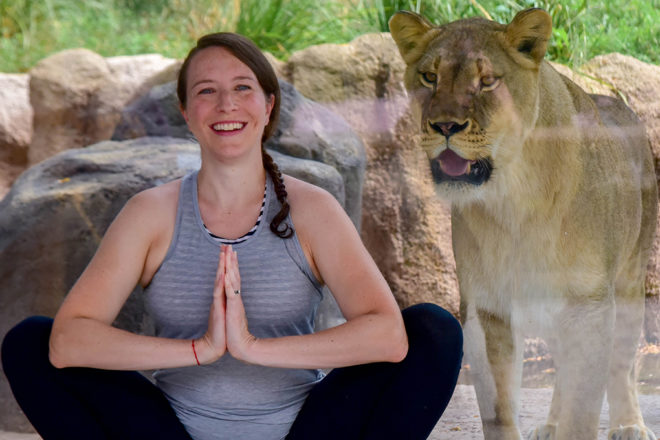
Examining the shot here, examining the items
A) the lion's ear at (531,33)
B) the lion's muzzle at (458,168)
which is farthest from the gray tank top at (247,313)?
the lion's ear at (531,33)

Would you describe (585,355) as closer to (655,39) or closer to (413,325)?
(413,325)

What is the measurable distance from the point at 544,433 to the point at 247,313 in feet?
2.93

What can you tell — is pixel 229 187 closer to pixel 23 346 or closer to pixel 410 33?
pixel 23 346

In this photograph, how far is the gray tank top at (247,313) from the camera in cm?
172

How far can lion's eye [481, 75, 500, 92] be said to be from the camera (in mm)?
1985

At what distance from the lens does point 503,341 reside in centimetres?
211

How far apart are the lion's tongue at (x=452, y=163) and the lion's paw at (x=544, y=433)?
70 cm

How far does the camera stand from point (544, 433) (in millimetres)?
2102

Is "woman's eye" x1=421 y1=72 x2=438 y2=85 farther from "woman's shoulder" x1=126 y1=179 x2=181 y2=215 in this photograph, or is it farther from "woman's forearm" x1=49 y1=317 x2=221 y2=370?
"woman's forearm" x1=49 y1=317 x2=221 y2=370

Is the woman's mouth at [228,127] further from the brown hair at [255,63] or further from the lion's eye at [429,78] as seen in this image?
the lion's eye at [429,78]

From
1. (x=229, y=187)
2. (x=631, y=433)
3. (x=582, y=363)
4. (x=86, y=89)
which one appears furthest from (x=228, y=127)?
(x=631, y=433)

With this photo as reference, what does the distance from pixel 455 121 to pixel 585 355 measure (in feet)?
2.21

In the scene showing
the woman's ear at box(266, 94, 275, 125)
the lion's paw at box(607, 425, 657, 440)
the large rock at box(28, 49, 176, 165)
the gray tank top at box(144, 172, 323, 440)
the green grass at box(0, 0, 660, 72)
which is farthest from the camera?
the large rock at box(28, 49, 176, 165)

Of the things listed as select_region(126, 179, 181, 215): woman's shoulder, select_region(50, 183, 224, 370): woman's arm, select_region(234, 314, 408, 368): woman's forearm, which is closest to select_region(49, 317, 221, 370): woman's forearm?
select_region(50, 183, 224, 370): woman's arm
